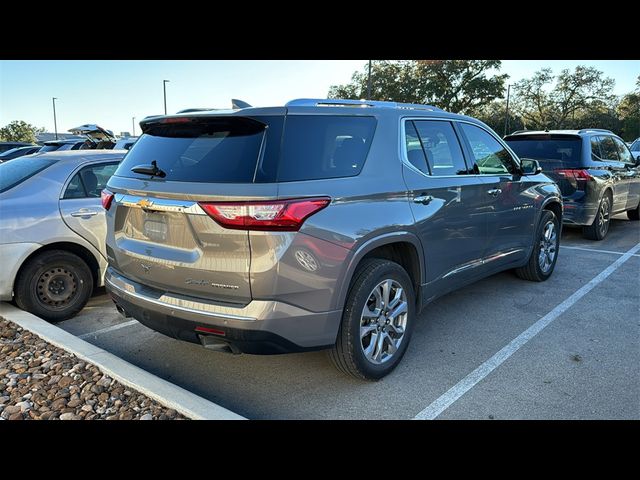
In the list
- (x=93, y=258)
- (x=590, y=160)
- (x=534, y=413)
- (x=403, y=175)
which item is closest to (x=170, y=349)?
(x=93, y=258)

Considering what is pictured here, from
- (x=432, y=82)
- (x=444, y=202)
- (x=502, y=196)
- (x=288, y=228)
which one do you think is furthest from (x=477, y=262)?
(x=432, y=82)

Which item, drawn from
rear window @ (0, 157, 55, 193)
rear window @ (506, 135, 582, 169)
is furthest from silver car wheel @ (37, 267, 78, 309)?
rear window @ (506, 135, 582, 169)

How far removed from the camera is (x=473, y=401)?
10.4 ft

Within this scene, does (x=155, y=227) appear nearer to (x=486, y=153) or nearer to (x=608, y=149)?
(x=486, y=153)

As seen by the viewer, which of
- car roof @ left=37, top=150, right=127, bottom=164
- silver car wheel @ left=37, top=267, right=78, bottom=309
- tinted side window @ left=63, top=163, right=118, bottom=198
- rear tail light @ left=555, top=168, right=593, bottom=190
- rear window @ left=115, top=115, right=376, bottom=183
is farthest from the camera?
rear tail light @ left=555, top=168, right=593, bottom=190

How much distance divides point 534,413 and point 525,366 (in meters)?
0.69

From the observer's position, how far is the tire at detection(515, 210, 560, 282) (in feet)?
18.4

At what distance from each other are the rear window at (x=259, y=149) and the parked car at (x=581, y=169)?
5.49 metres

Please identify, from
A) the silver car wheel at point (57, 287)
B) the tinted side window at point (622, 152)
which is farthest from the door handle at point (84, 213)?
the tinted side window at point (622, 152)

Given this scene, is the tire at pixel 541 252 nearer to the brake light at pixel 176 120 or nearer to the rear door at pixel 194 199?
the rear door at pixel 194 199

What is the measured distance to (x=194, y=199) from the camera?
9.13ft

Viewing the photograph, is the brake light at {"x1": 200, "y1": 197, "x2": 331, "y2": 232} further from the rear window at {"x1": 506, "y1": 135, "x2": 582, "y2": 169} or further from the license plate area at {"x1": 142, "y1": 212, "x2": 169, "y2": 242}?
the rear window at {"x1": 506, "y1": 135, "x2": 582, "y2": 169}

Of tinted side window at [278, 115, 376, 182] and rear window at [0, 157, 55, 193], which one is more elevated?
tinted side window at [278, 115, 376, 182]

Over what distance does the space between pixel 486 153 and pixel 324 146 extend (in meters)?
2.31
